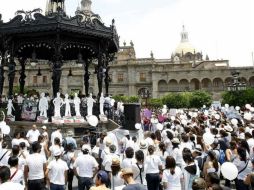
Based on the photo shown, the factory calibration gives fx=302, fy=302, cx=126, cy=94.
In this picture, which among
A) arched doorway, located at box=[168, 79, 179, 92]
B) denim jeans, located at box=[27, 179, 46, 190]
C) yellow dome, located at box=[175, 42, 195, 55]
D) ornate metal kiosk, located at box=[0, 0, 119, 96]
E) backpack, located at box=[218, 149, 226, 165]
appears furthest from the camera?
yellow dome, located at box=[175, 42, 195, 55]

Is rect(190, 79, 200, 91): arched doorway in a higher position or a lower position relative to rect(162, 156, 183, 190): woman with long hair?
higher

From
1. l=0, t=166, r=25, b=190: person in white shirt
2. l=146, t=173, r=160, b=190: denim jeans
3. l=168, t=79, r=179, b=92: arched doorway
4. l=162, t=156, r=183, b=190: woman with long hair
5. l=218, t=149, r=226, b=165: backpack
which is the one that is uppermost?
l=168, t=79, r=179, b=92: arched doorway

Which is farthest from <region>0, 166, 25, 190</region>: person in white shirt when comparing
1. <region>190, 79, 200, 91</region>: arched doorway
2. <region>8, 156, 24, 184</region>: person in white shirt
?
<region>190, 79, 200, 91</region>: arched doorway

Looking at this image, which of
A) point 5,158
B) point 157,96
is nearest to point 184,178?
point 5,158

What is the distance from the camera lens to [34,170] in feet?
19.4

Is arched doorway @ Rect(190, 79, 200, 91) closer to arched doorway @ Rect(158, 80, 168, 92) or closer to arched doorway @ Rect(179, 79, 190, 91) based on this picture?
arched doorway @ Rect(179, 79, 190, 91)

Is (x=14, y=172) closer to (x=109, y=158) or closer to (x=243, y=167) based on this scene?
(x=109, y=158)

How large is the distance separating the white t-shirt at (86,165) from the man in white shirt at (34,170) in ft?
2.35

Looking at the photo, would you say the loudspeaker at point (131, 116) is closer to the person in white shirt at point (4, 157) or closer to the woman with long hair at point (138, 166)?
the person in white shirt at point (4, 157)

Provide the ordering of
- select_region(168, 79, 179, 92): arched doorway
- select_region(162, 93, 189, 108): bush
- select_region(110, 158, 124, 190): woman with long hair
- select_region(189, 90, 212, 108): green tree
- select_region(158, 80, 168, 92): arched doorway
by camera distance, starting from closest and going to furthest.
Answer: select_region(110, 158, 124, 190): woman with long hair < select_region(162, 93, 189, 108): bush < select_region(189, 90, 212, 108): green tree < select_region(158, 80, 168, 92): arched doorway < select_region(168, 79, 179, 92): arched doorway

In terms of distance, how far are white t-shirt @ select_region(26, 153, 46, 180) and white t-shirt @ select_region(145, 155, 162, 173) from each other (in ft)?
7.07

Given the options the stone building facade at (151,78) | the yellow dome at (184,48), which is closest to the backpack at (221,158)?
the stone building facade at (151,78)

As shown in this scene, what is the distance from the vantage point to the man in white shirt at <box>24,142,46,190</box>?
5910mm

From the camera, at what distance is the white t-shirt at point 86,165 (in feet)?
20.3
